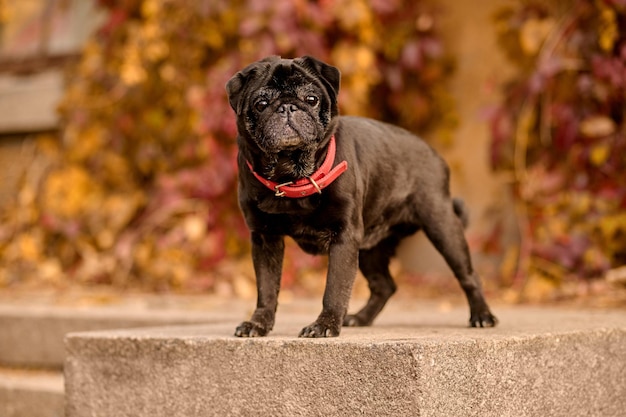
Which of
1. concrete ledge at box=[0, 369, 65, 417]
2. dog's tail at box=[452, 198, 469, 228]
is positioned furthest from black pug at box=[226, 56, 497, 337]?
concrete ledge at box=[0, 369, 65, 417]

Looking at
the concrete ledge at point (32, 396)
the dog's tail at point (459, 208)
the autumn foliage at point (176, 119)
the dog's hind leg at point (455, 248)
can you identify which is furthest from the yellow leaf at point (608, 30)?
the concrete ledge at point (32, 396)

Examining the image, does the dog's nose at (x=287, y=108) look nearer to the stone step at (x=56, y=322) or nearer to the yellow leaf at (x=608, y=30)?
the stone step at (x=56, y=322)

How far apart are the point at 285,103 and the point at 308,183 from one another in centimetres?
25

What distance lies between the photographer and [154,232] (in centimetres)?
623

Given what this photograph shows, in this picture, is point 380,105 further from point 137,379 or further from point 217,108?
point 137,379

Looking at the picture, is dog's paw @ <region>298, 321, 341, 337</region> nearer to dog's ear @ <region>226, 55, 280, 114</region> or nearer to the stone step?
dog's ear @ <region>226, 55, 280, 114</region>

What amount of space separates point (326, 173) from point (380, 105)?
355 cm

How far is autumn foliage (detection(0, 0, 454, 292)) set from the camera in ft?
19.1

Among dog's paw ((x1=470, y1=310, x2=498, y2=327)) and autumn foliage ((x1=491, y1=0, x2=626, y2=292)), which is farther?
autumn foliage ((x1=491, y1=0, x2=626, y2=292))

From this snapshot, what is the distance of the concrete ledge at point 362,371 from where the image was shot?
101 inches

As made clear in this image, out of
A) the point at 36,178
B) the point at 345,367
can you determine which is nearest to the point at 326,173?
the point at 345,367

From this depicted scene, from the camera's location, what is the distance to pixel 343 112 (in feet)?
19.1

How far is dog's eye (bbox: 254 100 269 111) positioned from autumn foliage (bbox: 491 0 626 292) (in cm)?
274

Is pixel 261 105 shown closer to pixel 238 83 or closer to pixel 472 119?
pixel 238 83
